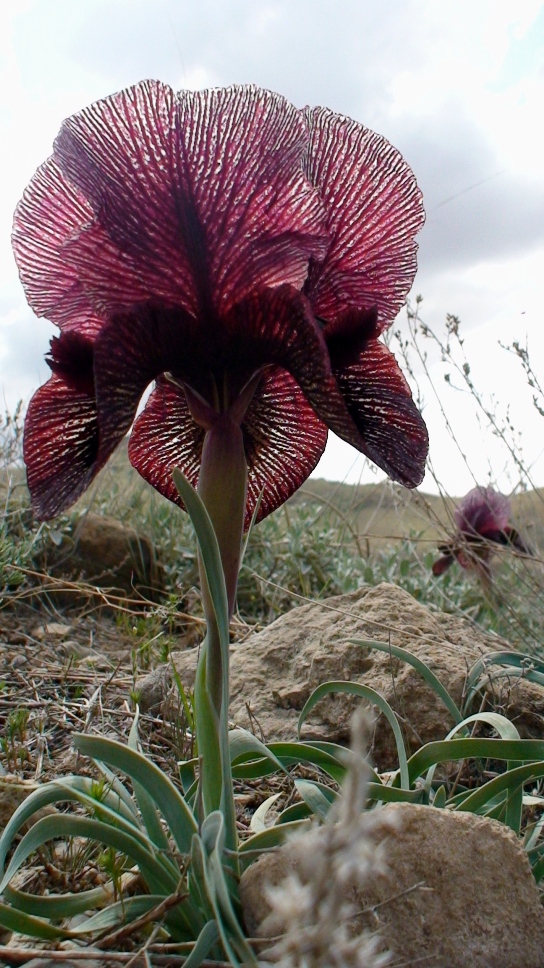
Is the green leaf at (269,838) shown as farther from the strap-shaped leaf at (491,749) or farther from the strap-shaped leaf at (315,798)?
the strap-shaped leaf at (491,749)

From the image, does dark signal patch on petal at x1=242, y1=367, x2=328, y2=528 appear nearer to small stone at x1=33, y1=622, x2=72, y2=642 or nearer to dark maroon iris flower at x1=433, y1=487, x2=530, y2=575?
small stone at x1=33, y1=622, x2=72, y2=642

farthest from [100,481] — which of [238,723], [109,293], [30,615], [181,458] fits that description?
[109,293]

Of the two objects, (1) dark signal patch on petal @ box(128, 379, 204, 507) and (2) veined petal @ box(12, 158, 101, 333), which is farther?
(1) dark signal patch on petal @ box(128, 379, 204, 507)

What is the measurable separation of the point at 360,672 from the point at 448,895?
1.11m

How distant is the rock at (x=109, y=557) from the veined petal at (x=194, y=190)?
3393 mm

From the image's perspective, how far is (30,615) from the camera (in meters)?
3.87

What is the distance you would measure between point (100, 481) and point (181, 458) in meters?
4.28

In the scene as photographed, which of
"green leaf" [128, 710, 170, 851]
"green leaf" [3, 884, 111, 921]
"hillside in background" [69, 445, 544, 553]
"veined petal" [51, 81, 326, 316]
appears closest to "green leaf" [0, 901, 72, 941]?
"green leaf" [3, 884, 111, 921]

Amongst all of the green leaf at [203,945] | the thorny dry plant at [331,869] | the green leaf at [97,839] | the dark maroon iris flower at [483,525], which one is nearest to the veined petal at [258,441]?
the green leaf at [97,839]

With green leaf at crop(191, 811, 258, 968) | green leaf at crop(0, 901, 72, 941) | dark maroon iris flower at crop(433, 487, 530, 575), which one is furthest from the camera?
dark maroon iris flower at crop(433, 487, 530, 575)

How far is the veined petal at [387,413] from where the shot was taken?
1.40 metres

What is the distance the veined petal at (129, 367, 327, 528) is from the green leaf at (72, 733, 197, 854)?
55 cm

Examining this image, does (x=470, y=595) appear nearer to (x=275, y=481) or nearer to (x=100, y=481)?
(x=100, y=481)

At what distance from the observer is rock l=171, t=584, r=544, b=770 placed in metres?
2.12
